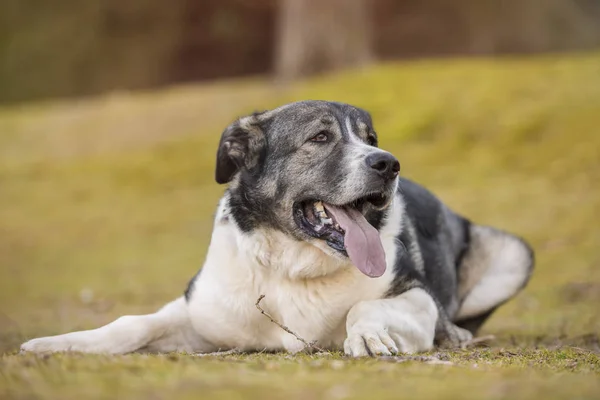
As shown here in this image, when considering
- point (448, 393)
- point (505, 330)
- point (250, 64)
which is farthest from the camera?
point (250, 64)

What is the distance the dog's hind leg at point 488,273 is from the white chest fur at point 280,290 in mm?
1798

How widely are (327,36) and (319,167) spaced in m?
19.1

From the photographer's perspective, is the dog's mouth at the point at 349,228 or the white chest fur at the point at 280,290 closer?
the dog's mouth at the point at 349,228

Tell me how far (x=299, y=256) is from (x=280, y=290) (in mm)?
246

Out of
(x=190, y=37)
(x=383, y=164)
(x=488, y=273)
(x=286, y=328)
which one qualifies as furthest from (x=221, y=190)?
(x=190, y=37)

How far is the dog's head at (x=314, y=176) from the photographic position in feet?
Result: 19.3

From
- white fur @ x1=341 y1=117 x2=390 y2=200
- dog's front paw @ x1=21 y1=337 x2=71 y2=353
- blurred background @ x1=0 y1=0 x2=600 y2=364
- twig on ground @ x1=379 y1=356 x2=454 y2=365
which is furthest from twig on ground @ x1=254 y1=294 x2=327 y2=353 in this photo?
blurred background @ x1=0 y1=0 x2=600 y2=364

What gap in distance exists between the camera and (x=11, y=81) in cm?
3241

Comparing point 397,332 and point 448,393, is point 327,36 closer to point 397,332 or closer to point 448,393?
point 397,332

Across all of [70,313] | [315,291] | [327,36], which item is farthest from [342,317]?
[327,36]

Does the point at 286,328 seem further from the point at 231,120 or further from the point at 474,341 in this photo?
the point at 231,120

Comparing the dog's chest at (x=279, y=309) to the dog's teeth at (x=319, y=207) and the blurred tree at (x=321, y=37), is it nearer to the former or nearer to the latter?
the dog's teeth at (x=319, y=207)

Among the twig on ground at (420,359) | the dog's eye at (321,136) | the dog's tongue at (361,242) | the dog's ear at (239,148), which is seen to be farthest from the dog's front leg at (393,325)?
the dog's ear at (239,148)

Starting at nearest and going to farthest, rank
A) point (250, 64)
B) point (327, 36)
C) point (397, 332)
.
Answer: point (397, 332), point (327, 36), point (250, 64)
